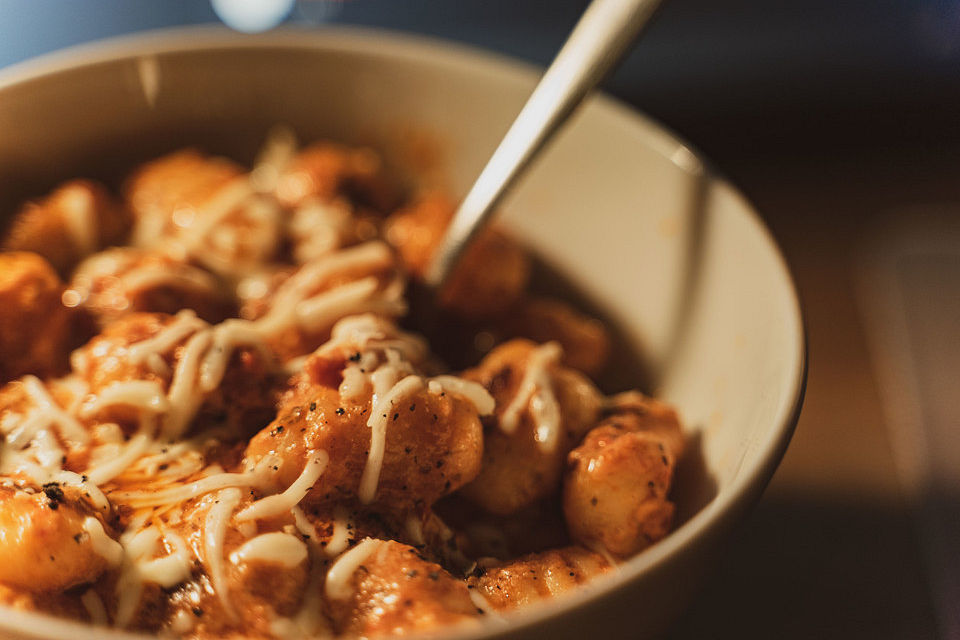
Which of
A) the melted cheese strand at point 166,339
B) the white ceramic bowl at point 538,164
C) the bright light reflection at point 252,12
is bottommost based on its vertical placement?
the melted cheese strand at point 166,339

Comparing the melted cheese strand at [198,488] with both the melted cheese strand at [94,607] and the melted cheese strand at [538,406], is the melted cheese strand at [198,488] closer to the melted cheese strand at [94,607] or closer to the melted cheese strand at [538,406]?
the melted cheese strand at [94,607]

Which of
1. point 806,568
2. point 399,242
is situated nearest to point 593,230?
point 399,242

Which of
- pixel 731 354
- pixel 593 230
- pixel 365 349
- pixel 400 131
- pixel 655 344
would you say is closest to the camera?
pixel 365 349

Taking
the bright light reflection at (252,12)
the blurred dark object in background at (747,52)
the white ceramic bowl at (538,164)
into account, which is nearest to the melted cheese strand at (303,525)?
the white ceramic bowl at (538,164)

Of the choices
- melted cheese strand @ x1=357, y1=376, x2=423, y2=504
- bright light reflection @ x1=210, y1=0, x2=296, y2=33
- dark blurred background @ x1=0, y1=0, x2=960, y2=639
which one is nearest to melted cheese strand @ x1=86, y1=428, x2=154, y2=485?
melted cheese strand @ x1=357, y1=376, x2=423, y2=504

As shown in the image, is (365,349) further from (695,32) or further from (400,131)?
(695,32)

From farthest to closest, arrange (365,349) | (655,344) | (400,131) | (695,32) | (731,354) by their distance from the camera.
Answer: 1. (695,32)
2. (400,131)
3. (655,344)
4. (731,354)
5. (365,349)

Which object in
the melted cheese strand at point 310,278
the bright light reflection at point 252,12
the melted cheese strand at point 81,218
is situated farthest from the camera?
the bright light reflection at point 252,12
